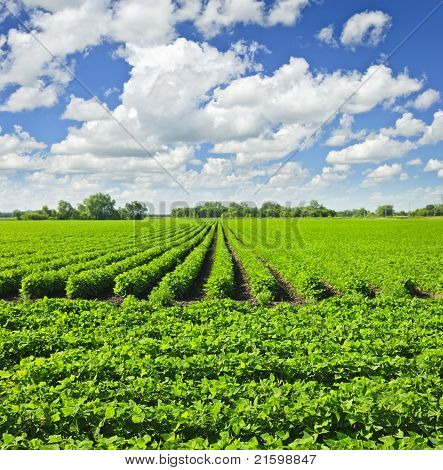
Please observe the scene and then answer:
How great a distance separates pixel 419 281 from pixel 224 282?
8.96m

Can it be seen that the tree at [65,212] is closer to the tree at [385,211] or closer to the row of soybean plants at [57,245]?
the row of soybean plants at [57,245]

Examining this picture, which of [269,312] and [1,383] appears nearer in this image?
[1,383]

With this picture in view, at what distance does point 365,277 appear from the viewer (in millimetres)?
18000

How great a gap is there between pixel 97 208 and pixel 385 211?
125785mm

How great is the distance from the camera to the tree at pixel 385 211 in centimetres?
17912

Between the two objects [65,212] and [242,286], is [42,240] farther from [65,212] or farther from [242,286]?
[65,212]

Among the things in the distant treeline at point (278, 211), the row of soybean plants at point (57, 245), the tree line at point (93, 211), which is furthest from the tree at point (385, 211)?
the row of soybean plants at point (57, 245)

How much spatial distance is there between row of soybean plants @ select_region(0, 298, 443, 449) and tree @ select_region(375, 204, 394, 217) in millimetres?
182774

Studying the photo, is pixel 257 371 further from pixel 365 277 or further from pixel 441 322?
pixel 365 277

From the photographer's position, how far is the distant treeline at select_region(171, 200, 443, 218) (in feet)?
494

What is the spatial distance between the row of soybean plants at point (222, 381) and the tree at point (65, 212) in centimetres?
13987

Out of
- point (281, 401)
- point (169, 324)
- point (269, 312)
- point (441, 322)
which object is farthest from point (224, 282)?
point (281, 401)

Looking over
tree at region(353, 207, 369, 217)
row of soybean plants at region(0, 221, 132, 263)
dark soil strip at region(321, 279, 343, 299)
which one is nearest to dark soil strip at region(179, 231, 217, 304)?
dark soil strip at region(321, 279, 343, 299)
